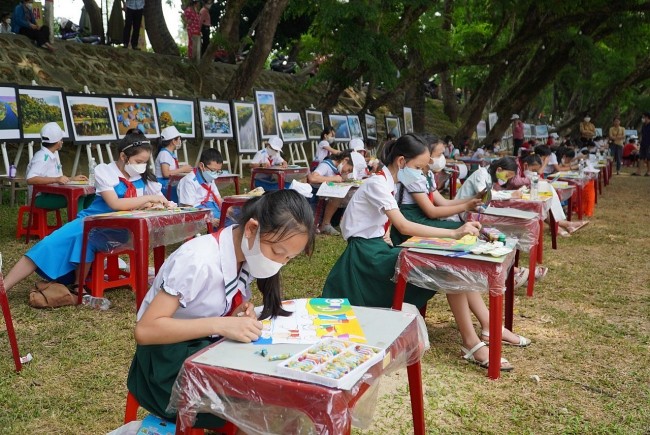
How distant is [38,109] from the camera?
27.9ft

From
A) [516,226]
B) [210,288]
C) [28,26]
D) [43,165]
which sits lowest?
[516,226]

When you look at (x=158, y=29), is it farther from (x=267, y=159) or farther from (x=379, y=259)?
(x=379, y=259)

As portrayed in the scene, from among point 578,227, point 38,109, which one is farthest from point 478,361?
point 38,109

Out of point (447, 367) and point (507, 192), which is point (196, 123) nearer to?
point (507, 192)

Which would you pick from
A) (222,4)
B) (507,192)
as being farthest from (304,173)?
(222,4)

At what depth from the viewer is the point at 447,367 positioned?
3.54 m

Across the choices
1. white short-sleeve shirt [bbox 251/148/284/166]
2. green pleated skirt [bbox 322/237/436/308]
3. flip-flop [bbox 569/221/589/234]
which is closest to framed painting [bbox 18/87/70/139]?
white short-sleeve shirt [bbox 251/148/284/166]

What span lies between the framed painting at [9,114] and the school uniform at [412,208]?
593 centimetres

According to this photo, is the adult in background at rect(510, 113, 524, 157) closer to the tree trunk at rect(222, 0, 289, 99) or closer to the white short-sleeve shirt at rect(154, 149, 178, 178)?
the tree trunk at rect(222, 0, 289, 99)

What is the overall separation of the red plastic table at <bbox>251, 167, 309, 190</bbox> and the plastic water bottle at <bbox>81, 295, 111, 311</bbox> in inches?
151

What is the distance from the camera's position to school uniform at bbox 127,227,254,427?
1.94 m

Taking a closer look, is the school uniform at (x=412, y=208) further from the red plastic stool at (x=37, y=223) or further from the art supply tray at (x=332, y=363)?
the red plastic stool at (x=37, y=223)

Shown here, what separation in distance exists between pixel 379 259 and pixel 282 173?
471 centimetres

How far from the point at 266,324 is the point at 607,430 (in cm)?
173
